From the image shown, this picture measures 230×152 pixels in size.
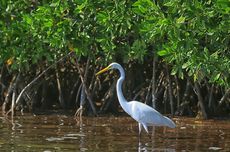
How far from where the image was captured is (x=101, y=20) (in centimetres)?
1490

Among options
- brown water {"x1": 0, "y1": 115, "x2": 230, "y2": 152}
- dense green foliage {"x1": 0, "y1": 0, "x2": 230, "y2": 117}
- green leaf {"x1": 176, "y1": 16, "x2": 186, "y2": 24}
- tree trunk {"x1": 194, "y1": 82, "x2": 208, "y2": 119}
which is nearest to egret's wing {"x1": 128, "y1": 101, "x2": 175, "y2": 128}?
brown water {"x1": 0, "y1": 115, "x2": 230, "y2": 152}

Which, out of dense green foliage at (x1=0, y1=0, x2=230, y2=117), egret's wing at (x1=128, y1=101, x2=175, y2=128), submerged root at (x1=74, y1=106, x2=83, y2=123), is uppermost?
dense green foliage at (x1=0, y1=0, x2=230, y2=117)

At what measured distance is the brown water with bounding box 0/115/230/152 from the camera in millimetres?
12867

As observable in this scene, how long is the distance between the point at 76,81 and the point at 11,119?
7.73 feet

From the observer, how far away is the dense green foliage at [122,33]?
549 inches

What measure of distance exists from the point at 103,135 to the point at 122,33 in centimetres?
208

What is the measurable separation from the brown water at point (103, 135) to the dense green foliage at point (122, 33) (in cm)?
101

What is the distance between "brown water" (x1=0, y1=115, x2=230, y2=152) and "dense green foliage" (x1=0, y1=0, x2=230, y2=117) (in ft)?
3.31

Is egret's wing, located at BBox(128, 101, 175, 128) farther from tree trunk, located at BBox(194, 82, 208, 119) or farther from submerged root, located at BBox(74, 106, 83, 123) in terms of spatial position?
submerged root, located at BBox(74, 106, 83, 123)

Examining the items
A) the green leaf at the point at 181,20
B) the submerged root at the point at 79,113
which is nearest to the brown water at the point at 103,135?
the submerged root at the point at 79,113

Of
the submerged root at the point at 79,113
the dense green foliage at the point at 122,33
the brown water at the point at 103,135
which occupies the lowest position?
the brown water at the point at 103,135

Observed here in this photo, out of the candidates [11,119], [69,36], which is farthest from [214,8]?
[11,119]

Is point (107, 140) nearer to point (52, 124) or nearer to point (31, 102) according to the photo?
point (52, 124)

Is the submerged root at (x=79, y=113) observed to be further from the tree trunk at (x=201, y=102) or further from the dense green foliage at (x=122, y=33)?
the tree trunk at (x=201, y=102)
